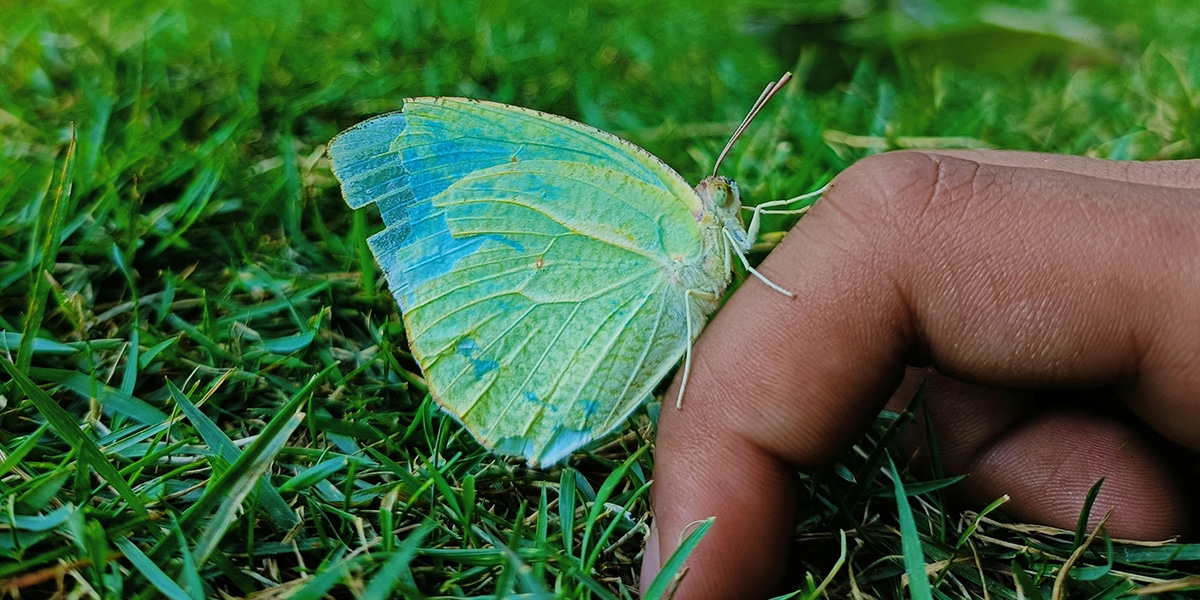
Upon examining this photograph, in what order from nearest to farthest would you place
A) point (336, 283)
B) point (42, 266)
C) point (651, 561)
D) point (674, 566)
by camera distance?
point (674, 566) → point (651, 561) → point (42, 266) → point (336, 283)

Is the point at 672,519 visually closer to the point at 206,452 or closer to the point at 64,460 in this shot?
the point at 206,452

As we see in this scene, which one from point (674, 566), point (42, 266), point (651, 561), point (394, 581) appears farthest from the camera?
point (42, 266)

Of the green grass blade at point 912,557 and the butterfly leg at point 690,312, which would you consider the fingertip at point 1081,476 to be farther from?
the butterfly leg at point 690,312

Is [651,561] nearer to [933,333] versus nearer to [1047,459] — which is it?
[933,333]

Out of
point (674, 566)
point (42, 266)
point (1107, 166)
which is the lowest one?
point (674, 566)

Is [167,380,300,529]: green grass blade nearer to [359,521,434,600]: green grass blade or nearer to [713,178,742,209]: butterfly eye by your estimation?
[359,521,434,600]: green grass blade

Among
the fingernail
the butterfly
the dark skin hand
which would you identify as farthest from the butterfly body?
the fingernail

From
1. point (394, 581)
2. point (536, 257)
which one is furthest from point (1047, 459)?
point (394, 581)
